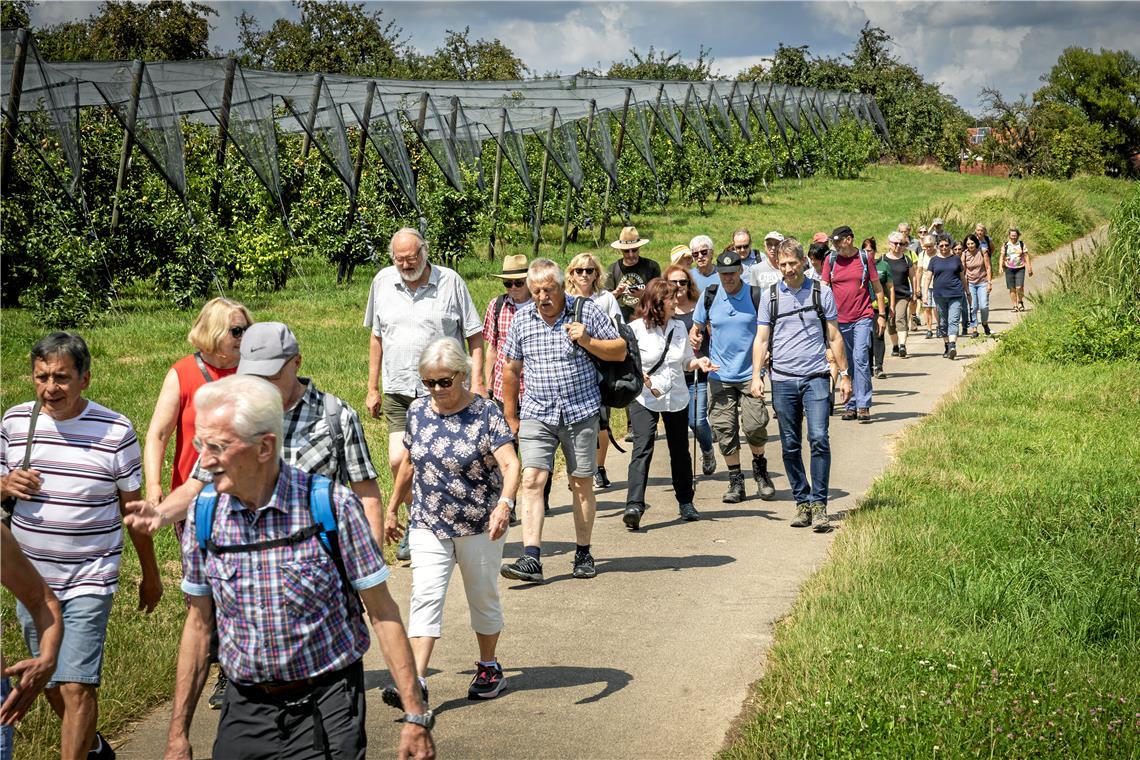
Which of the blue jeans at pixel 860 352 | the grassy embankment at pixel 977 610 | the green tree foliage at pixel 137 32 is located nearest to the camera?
the grassy embankment at pixel 977 610

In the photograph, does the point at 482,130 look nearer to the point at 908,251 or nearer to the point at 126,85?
the point at 126,85

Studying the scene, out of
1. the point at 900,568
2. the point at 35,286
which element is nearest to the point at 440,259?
the point at 35,286

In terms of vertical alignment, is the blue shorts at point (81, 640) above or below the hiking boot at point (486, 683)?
above

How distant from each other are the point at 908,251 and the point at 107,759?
49.7 feet

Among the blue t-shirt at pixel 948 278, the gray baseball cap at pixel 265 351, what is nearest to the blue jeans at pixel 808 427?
the gray baseball cap at pixel 265 351

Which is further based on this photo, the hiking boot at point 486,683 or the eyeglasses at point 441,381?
the hiking boot at point 486,683

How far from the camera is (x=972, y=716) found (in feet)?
16.4

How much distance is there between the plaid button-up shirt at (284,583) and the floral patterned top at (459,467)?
78.7 inches

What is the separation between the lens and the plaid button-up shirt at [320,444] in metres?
4.59

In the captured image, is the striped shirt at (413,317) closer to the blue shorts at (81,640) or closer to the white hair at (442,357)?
the white hair at (442,357)

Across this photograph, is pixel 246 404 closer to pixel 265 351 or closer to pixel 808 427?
pixel 265 351

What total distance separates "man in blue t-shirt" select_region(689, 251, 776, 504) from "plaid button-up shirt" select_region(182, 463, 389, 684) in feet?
21.0

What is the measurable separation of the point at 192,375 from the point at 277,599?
2187 millimetres

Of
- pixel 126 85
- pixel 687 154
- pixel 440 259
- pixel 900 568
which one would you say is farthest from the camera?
pixel 687 154
